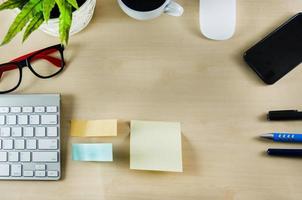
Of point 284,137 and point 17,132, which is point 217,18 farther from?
point 17,132

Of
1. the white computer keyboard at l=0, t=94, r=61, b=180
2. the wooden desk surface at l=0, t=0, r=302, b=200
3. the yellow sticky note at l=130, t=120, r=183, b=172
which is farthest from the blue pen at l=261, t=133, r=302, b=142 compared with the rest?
the white computer keyboard at l=0, t=94, r=61, b=180

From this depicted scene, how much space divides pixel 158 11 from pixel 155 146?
0.24 metres

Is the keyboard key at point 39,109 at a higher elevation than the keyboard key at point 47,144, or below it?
higher

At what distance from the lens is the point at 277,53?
0.67m

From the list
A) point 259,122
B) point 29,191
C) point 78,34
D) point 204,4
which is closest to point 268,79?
point 259,122

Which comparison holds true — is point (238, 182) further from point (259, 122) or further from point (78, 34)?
point (78, 34)

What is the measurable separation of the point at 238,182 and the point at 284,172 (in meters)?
0.08

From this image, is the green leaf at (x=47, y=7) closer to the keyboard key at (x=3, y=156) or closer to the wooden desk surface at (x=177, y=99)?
the wooden desk surface at (x=177, y=99)

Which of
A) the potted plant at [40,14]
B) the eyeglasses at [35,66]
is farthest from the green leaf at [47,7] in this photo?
the eyeglasses at [35,66]

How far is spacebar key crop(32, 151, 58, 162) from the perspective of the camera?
2.12 feet

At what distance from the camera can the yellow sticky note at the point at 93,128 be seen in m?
0.66

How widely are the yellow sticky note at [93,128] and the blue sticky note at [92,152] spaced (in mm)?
21

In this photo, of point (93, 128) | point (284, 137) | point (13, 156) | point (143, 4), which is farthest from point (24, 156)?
point (284, 137)

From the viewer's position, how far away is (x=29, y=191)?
65 centimetres
